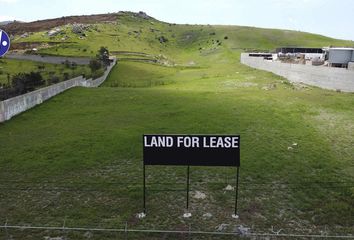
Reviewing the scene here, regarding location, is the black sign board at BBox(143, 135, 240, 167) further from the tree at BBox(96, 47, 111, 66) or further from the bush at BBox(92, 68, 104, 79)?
the tree at BBox(96, 47, 111, 66)

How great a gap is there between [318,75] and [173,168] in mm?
36062

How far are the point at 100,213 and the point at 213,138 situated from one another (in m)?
5.04

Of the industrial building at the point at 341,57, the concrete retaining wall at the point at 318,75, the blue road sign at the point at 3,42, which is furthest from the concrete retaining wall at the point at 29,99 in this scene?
the industrial building at the point at 341,57

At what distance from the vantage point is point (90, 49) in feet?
398

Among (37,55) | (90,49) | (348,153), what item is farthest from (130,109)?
(90,49)

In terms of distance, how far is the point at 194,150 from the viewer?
1359 centimetres

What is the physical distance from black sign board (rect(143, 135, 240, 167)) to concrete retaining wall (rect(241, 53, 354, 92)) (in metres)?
34.6

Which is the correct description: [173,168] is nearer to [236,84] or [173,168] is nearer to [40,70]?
[236,84]

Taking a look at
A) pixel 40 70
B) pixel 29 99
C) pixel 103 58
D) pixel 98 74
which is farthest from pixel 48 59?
pixel 29 99

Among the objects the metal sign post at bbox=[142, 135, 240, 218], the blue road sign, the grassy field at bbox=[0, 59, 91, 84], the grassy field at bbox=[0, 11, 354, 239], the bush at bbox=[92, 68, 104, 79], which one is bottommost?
the grassy field at bbox=[0, 59, 91, 84]

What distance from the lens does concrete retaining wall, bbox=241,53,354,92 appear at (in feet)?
145

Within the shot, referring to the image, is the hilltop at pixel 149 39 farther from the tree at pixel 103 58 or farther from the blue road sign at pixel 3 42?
the blue road sign at pixel 3 42

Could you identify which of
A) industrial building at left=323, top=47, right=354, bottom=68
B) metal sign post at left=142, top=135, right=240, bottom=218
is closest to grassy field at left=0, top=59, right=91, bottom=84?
industrial building at left=323, top=47, right=354, bottom=68

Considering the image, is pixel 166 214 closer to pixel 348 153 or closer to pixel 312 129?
pixel 348 153
